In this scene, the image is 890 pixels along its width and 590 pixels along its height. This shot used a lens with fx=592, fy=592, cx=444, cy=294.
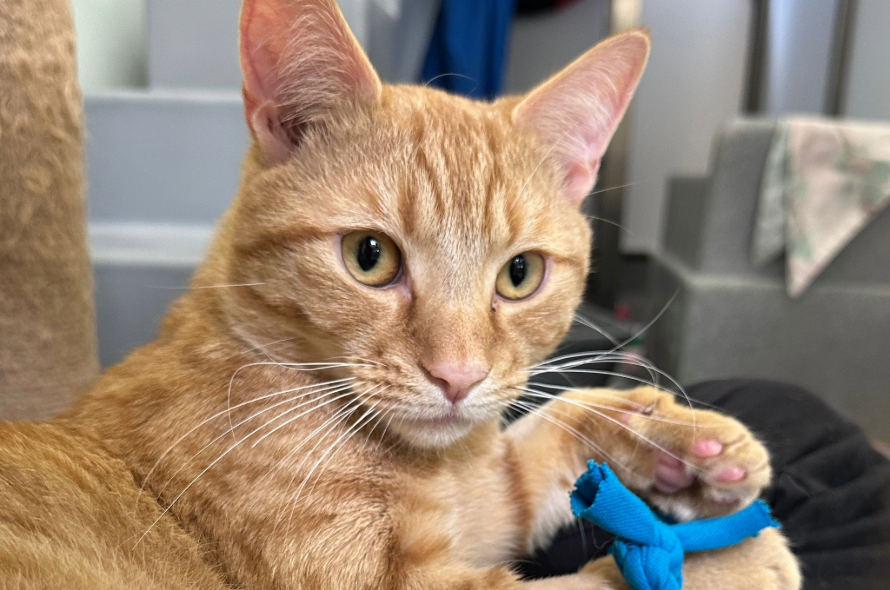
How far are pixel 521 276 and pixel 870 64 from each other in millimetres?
3316

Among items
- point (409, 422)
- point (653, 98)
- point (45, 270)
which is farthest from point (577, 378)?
point (653, 98)

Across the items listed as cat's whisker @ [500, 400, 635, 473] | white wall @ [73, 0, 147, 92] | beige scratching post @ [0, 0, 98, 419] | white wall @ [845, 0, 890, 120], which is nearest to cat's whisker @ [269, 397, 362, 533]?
cat's whisker @ [500, 400, 635, 473]

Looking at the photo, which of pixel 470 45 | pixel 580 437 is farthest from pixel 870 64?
pixel 580 437

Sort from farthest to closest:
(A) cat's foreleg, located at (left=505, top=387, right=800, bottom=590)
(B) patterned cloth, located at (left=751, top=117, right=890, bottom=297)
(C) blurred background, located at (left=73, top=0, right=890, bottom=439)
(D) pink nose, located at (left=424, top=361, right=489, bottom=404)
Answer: (B) patterned cloth, located at (left=751, top=117, right=890, bottom=297), (C) blurred background, located at (left=73, top=0, right=890, bottom=439), (A) cat's foreleg, located at (left=505, top=387, right=800, bottom=590), (D) pink nose, located at (left=424, top=361, right=489, bottom=404)

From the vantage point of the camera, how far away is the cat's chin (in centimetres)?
77

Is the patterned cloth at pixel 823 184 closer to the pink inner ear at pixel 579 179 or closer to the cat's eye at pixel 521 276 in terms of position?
the pink inner ear at pixel 579 179

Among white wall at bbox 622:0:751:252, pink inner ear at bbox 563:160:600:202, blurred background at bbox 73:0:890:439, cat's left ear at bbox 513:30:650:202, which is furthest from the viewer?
white wall at bbox 622:0:751:252

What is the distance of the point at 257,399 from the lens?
79cm

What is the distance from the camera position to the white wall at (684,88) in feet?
11.9

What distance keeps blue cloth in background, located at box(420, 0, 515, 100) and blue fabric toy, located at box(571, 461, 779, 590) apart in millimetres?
2387

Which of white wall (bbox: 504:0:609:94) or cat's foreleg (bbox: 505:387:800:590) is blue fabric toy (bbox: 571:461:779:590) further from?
white wall (bbox: 504:0:609:94)

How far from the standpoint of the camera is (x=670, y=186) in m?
3.19

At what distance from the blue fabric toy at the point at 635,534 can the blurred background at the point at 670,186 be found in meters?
0.39

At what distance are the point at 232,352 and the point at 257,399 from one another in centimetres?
10
